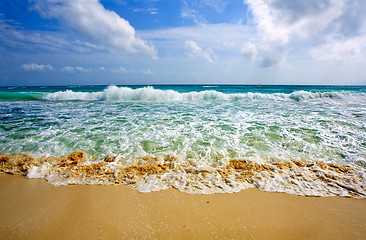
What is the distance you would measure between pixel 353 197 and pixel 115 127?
263 inches

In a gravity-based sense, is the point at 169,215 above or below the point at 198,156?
below

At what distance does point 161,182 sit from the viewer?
123 inches

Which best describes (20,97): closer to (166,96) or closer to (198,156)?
(166,96)

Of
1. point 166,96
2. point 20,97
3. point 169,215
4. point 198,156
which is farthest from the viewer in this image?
point 20,97

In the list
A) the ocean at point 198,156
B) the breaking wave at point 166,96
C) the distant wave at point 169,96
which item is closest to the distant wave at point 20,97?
the distant wave at point 169,96

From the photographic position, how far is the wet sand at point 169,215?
2150 millimetres

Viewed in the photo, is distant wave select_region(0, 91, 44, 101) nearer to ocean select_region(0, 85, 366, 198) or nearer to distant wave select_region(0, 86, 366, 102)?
distant wave select_region(0, 86, 366, 102)

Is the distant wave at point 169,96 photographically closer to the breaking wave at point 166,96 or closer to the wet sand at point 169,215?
the breaking wave at point 166,96

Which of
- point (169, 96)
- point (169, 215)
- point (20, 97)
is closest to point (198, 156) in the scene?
point (169, 215)

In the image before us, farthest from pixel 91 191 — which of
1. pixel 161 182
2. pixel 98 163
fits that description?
pixel 161 182

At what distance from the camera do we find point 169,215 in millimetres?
2418

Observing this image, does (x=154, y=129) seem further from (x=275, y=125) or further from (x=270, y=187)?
(x=275, y=125)

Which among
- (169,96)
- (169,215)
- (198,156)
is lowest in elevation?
(169,215)

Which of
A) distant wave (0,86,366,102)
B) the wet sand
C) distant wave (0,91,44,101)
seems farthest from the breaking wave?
the wet sand
